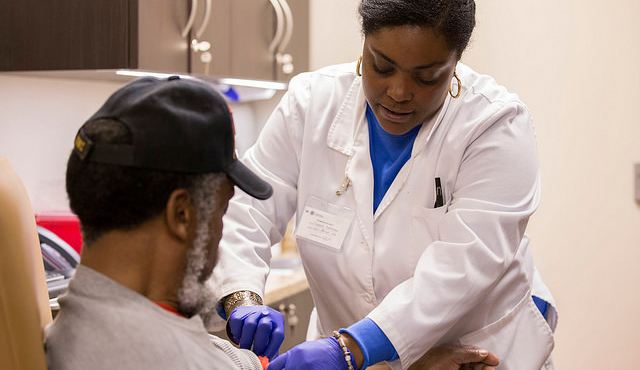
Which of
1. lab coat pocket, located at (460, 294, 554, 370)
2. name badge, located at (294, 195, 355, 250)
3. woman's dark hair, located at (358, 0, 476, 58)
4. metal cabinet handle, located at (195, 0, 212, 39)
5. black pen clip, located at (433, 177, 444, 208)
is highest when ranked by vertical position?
woman's dark hair, located at (358, 0, 476, 58)

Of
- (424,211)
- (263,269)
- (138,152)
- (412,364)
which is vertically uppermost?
(138,152)

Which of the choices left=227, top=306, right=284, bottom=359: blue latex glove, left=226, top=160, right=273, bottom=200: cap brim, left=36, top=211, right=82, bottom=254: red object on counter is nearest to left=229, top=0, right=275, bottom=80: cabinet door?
left=36, top=211, right=82, bottom=254: red object on counter

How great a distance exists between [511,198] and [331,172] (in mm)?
402

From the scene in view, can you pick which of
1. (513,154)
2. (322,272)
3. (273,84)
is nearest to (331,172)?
(322,272)

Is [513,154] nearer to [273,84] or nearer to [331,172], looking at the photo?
[331,172]

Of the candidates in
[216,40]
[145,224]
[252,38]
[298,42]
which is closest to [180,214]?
[145,224]

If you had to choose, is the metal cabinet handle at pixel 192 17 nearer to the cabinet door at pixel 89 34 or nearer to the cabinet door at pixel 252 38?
the cabinet door at pixel 89 34

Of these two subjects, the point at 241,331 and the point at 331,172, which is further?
the point at 331,172

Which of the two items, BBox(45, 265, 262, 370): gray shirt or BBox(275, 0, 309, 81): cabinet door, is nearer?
BBox(45, 265, 262, 370): gray shirt

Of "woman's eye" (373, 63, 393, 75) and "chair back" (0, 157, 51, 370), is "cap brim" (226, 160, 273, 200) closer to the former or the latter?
"chair back" (0, 157, 51, 370)

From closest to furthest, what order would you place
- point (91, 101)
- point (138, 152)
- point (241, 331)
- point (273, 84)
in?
point (138, 152) → point (241, 331) → point (91, 101) → point (273, 84)

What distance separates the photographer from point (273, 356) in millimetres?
1285

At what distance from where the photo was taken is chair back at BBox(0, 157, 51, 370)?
801 mm

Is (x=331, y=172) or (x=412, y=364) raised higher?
(x=331, y=172)
